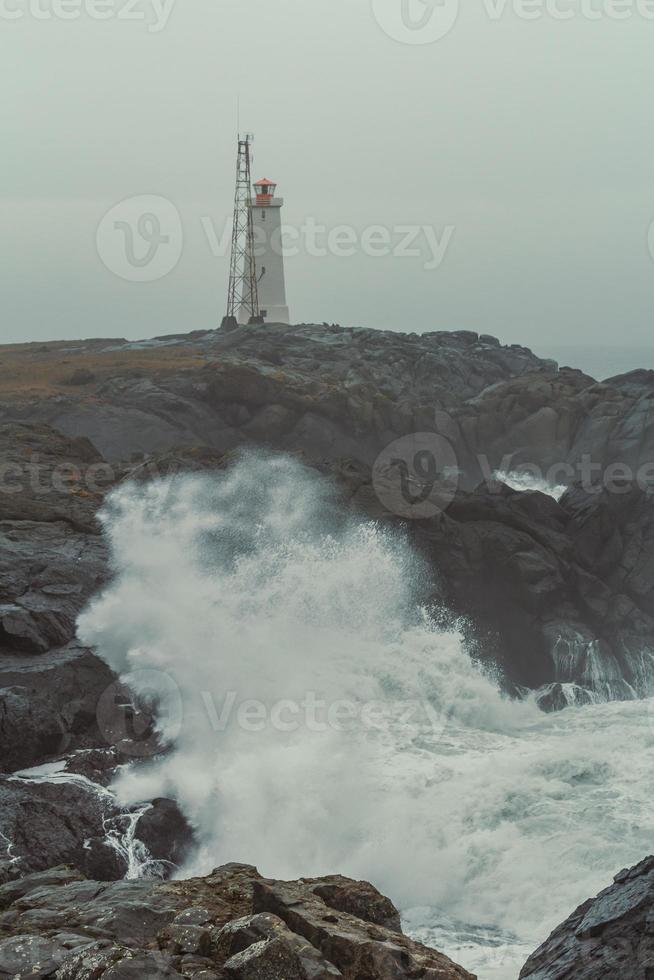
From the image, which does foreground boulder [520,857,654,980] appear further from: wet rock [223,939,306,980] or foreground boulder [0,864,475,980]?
wet rock [223,939,306,980]

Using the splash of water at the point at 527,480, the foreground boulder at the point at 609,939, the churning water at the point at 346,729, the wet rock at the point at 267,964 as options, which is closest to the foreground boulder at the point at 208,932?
the wet rock at the point at 267,964

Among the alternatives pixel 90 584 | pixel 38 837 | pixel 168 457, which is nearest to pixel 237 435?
pixel 168 457

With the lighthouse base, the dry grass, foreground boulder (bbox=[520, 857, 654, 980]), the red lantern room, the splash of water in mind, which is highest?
the red lantern room

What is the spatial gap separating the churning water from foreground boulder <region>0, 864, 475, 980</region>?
12.9 feet

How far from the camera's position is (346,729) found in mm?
19297

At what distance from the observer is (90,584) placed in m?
20.8

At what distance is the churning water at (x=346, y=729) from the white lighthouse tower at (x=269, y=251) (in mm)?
38909

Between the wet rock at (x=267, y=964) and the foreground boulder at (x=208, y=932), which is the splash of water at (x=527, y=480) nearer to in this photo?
the foreground boulder at (x=208, y=932)

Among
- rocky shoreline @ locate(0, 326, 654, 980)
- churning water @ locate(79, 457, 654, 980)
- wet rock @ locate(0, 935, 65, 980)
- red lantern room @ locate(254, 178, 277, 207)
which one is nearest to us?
wet rock @ locate(0, 935, 65, 980)

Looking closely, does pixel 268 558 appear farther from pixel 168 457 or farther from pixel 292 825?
pixel 292 825

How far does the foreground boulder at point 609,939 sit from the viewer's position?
8305 mm

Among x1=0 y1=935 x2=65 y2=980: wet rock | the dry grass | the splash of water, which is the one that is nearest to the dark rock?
x1=0 y1=935 x2=65 y2=980: wet rock

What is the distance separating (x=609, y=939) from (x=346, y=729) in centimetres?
1081

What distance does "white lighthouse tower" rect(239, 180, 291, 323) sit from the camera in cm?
6344
